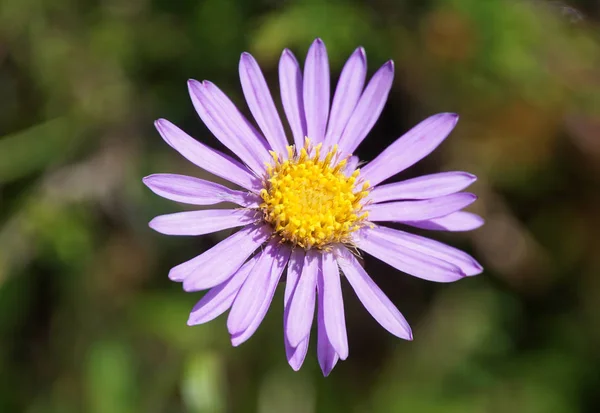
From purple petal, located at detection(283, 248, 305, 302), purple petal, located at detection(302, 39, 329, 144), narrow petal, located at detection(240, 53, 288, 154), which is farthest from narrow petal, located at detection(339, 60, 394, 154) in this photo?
purple petal, located at detection(283, 248, 305, 302)

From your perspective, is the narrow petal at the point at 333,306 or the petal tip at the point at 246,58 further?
the petal tip at the point at 246,58

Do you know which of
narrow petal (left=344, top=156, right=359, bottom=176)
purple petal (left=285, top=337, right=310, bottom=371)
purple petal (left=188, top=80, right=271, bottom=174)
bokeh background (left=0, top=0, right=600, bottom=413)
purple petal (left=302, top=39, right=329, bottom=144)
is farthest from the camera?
bokeh background (left=0, top=0, right=600, bottom=413)

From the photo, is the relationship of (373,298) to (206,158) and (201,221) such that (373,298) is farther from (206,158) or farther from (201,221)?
(206,158)

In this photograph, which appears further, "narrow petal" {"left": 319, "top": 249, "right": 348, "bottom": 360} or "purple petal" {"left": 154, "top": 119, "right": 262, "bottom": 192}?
"purple petal" {"left": 154, "top": 119, "right": 262, "bottom": 192}

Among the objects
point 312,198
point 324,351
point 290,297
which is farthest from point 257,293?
point 312,198

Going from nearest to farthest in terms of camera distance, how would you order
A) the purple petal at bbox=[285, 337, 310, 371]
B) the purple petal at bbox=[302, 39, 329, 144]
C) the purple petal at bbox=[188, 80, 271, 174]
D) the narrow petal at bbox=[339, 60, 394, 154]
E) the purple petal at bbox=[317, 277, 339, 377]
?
the purple petal at bbox=[285, 337, 310, 371], the purple petal at bbox=[317, 277, 339, 377], the purple petal at bbox=[188, 80, 271, 174], the purple petal at bbox=[302, 39, 329, 144], the narrow petal at bbox=[339, 60, 394, 154]

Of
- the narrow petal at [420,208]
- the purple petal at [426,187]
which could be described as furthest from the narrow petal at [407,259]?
the purple petal at [426,187]

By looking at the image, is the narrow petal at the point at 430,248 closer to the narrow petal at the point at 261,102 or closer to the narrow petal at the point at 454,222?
the narrow petal at the point at 454,222

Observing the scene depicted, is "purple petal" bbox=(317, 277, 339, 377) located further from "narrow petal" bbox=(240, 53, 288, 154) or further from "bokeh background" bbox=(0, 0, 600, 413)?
"bokeh background" bbox=(0, 0, 600, 413)
